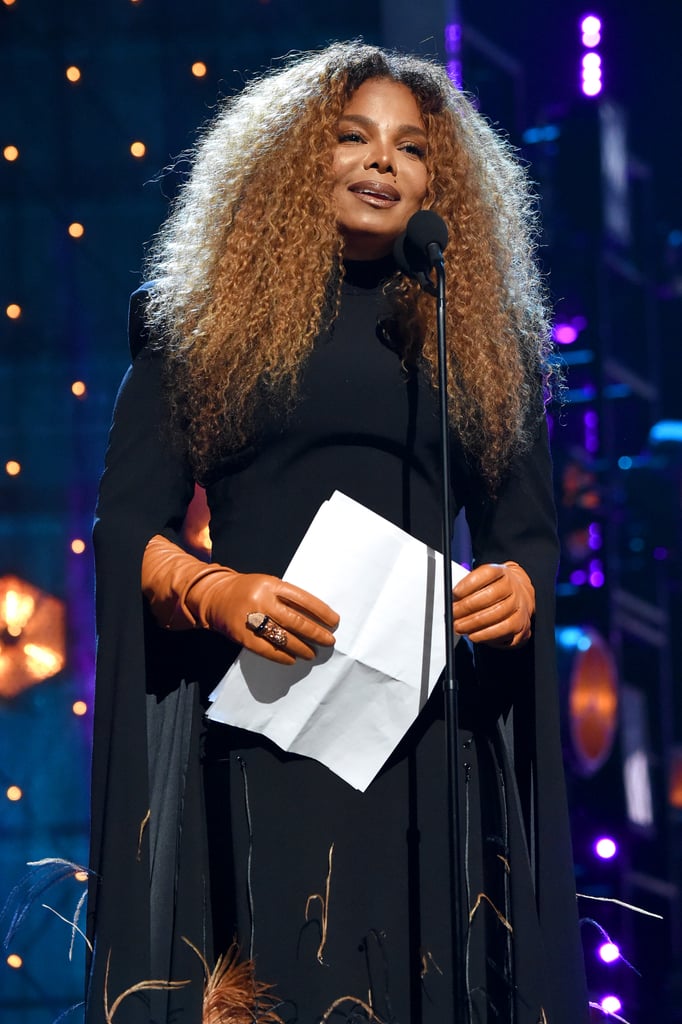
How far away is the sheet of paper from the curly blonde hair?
24cm

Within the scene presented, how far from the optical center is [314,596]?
141 cm

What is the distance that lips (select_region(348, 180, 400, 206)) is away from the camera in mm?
1694

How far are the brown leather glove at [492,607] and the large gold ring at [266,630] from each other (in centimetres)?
20

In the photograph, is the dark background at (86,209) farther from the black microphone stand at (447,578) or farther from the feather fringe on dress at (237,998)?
the feather fringe on dress at (237,998)

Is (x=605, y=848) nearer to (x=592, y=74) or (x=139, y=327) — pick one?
(x=592, y=74)

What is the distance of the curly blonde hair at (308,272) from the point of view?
1.65m

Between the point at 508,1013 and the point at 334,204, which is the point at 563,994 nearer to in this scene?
the point at 508,1013

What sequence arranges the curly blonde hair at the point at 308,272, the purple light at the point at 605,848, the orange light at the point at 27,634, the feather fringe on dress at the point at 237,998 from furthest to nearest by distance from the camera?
the purple light at the point at 605,848 < the orange light at the point at 27,634 < the curly blonde hair at the point at 308,272 < the feather fringe on dress at the point at 237,998

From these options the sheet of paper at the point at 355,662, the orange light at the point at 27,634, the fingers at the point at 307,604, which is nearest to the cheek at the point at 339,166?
the sheet of paper at the point at 355,662

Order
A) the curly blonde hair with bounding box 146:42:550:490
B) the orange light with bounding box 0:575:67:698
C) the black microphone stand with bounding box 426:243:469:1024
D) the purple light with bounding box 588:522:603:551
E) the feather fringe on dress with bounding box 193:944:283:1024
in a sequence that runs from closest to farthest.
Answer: the black microphone stand with bounding box 426:243:469:1024 < the feather fringe on dress with bounding box 193:944:283:1024 < the curly blonde hair with bounding box 146:42:550:490 < the orange light with bounding box 0:575:67:698 < the purple light with bounding box 588:522:603:551

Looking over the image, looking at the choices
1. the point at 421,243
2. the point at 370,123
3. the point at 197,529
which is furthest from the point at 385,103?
the point at 197,529

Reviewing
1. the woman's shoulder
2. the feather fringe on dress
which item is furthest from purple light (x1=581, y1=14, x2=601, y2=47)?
the feather fringe on dress

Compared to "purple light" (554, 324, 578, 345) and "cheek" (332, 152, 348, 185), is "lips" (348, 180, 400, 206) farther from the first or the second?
"purple light" (554, 324, 578, 345)

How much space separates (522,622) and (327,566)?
25 cm
